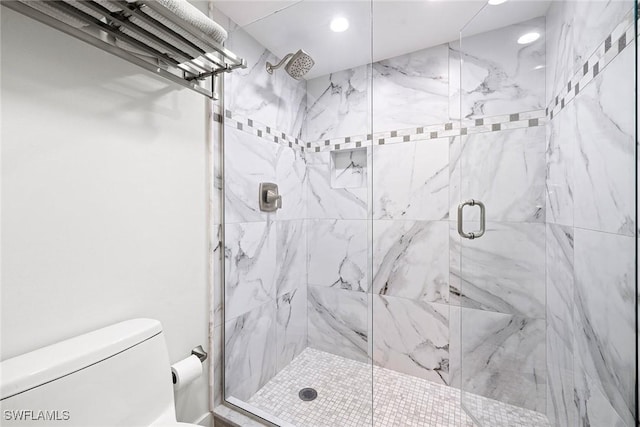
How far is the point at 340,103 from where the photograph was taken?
1387 millimetres

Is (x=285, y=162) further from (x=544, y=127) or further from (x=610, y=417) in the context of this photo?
(x=610, y=417)

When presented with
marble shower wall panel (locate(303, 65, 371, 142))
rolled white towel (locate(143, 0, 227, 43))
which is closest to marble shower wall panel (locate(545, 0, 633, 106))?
marble shower wall panel (locate(303, 65, 371, 142))

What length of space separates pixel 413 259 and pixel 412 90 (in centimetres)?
115

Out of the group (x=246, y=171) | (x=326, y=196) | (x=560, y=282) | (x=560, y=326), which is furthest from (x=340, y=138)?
(x=560, y=326)

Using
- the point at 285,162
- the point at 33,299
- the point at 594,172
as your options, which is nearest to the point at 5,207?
the point at 33,299

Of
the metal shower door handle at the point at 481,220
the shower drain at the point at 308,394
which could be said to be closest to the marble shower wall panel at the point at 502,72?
the metal shower door handle at the point at 481,220

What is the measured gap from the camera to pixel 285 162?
1.46 metres

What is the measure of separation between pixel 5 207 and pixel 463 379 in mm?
2098

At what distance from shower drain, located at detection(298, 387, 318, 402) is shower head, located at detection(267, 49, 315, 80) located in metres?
1.66

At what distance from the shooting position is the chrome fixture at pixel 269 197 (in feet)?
4.80

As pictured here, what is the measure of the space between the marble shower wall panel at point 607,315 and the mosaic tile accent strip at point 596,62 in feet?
1.70

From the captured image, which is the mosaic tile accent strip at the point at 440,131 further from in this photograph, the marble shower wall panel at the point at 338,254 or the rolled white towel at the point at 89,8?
the rolled white towel at the point at 89,8

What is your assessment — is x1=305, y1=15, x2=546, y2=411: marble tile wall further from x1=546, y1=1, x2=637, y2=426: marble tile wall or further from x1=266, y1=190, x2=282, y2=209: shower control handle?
x1=266, y1=190, x2=282, y2=209: shower control handle

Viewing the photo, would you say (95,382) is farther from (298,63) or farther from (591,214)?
(591,214)
